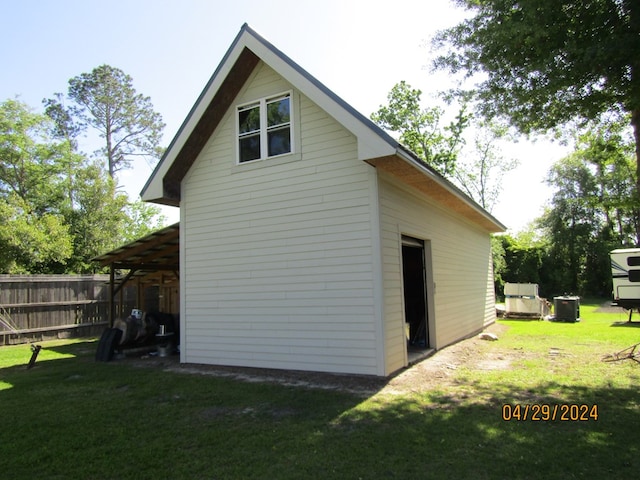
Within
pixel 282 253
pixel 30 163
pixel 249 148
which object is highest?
pixel 30 163

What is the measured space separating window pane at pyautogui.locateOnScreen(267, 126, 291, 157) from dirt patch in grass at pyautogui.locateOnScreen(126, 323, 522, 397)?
4.00 meters

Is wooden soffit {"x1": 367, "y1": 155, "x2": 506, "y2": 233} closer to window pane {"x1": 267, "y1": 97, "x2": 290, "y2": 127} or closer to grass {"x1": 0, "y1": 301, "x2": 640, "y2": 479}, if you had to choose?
window pane {"x1": 267, "y1": 97, "x2": 290, "y2": 127}

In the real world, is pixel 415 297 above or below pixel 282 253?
below

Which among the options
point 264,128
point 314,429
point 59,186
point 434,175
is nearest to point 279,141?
point 264,128

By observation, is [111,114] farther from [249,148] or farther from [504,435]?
[504,435]

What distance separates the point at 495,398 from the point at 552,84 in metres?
4.52

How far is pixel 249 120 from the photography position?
844 centimetres

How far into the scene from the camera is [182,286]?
29.2ft

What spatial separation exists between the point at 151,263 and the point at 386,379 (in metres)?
8.05

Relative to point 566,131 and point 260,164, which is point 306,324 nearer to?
point 260,164

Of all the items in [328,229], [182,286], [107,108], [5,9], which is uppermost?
[107,108]

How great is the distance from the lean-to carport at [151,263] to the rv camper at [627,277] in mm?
14466

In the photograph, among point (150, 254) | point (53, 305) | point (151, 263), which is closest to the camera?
point (150, 254)

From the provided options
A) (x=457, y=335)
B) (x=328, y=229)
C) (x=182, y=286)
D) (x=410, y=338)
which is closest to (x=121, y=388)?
(x=182, y=286)
